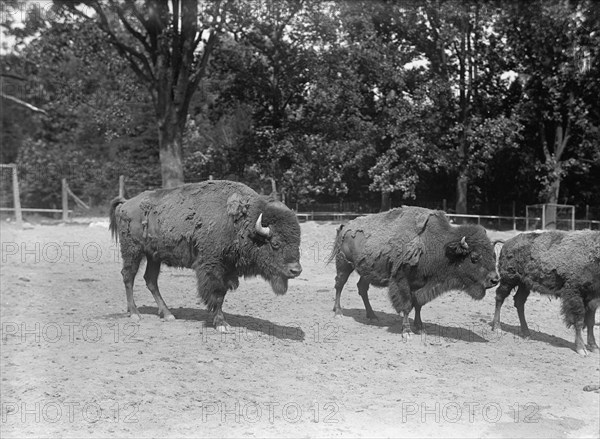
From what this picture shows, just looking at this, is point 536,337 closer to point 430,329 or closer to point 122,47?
point 430,329

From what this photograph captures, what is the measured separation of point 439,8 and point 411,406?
20505 millimetres

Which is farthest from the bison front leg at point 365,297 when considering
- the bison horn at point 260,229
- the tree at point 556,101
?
the tree at point 556,101

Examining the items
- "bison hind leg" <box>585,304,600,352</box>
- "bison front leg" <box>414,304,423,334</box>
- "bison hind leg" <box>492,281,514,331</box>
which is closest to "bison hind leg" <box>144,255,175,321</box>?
"bison front leg" <box>414,304,423,334</box>

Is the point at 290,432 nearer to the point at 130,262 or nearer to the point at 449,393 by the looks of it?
the point at 449,393

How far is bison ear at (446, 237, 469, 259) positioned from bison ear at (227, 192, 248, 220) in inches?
129

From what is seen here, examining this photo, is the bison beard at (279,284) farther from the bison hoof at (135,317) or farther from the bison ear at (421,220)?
the bison ear at (421,220)

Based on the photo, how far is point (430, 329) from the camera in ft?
35.6

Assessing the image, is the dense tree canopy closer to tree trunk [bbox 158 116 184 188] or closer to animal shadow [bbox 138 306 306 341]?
tree trunk [bbox 158 116 184 188]

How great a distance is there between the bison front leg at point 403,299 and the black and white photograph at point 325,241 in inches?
1.4

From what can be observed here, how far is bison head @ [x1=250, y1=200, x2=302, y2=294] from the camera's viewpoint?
29.6 feet

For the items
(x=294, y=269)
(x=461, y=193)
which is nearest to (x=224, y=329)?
(x=294, y=269)

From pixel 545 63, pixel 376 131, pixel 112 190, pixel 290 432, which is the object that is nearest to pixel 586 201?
pixel 545 63

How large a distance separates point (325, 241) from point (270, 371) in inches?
474

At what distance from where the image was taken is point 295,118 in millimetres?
30094
